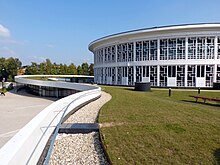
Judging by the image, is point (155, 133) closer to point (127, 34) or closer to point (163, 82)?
point (163, 82)

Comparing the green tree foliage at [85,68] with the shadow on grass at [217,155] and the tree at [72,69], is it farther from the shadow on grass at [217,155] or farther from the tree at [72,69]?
the shadow on grass at [217,155]

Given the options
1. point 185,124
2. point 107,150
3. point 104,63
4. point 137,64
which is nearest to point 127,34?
point 137,64

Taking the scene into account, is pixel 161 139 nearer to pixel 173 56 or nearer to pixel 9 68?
pixel 173 56

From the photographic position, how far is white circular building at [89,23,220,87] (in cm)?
2939

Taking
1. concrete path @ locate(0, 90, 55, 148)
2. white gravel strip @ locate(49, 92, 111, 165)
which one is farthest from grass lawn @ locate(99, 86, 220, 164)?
concrete path @ locate(0, 90, 55, 148)

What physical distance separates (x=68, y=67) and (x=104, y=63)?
136 ft

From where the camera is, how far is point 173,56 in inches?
1211

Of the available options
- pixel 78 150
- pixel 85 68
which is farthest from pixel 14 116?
pixel 85 68

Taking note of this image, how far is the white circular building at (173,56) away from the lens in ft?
96.4

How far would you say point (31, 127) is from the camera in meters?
4.45

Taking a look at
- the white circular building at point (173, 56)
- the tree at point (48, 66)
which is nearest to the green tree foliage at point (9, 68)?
the tree at point (48, 66)

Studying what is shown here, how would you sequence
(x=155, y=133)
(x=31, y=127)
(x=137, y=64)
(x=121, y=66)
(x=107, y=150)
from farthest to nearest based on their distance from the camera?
(x=121, y=66) < (x=137, y=64) < (x=155, y=133) < (x=107, y=150) < (x=31, y=127)

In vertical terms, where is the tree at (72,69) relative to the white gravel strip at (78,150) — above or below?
above

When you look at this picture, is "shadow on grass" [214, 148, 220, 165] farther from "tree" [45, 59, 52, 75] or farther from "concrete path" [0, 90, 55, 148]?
"tree" [45, 59, 52, 75]
